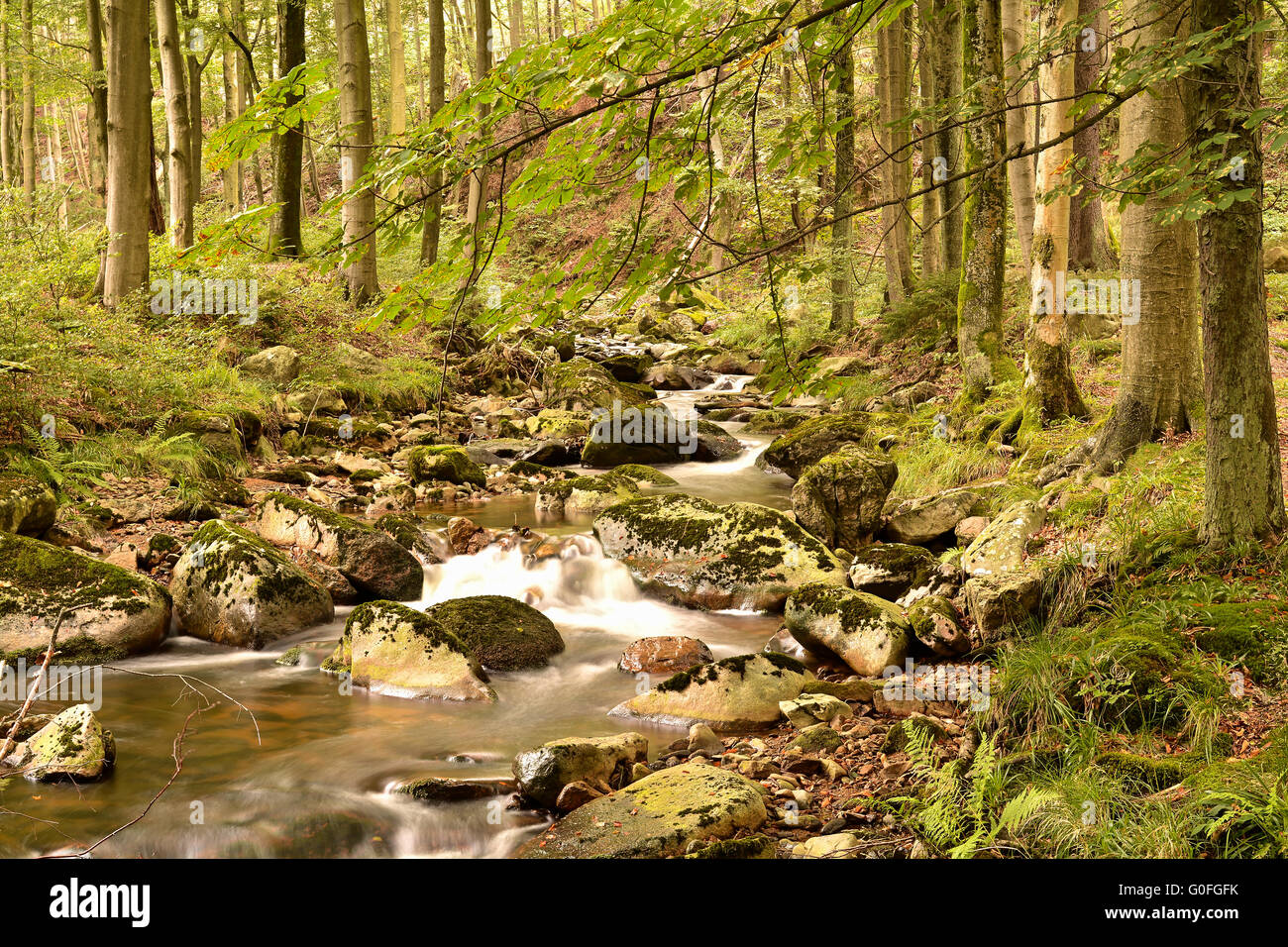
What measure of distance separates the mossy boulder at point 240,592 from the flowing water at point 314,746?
A: 5.6 inches

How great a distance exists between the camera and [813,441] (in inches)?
522

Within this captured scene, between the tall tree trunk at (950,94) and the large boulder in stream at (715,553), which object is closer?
the large boulder in stream at (715,553)

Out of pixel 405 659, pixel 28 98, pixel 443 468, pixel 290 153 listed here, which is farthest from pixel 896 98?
pixel 28 98

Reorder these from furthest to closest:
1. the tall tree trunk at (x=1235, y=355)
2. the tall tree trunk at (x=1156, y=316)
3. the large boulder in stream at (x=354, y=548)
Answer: the large boulder in stream at (x=354, y=548), the tall tree trunk at (x=1156, y=316), the tall tree trunk at (x=1235, y=355)

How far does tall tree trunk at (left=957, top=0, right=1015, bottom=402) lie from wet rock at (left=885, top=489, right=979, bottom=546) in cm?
315

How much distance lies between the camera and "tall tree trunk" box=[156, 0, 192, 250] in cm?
1470

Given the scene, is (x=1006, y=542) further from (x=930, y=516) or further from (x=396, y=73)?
(x=396, y=73)

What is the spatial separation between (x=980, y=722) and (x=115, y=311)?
12718 mm

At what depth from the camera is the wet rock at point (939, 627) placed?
6.25 metres

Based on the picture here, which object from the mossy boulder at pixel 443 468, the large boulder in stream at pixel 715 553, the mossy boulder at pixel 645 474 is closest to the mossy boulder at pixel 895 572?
the large boulder in stream at pixel 715 553

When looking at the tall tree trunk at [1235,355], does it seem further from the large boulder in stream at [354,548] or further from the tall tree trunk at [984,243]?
the large boulder in stream at [354,548]

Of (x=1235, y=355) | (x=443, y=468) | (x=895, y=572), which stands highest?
(x=1235, y=355)

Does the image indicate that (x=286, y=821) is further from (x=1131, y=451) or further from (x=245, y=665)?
(x=1131, y=451)

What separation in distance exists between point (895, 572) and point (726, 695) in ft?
8.45
